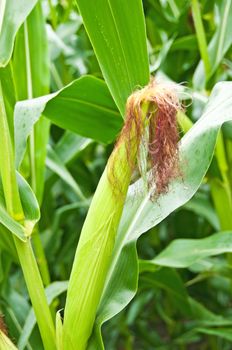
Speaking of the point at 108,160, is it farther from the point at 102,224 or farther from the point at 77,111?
the point at 77,111

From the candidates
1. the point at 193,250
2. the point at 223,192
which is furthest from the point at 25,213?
the point at 223,192

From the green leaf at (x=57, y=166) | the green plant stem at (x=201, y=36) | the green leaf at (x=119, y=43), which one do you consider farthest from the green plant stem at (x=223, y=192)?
the green leaf at (x=119, y=43)

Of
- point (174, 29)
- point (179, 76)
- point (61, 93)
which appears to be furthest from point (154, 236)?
point (61, 93)

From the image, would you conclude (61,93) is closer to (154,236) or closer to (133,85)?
(133,85)

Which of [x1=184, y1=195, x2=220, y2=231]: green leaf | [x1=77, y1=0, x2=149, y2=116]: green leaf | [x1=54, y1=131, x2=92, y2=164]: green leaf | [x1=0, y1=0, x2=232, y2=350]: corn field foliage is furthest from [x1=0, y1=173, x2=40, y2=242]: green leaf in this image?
[x1=184, y1=195, x2=220, y2=231]: green leaf

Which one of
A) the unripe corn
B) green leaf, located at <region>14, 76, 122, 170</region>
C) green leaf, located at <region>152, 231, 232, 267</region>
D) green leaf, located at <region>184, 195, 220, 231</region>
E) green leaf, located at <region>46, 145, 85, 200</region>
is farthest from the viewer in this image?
green leaf, located at <region>184, 195, 220, 231</region>

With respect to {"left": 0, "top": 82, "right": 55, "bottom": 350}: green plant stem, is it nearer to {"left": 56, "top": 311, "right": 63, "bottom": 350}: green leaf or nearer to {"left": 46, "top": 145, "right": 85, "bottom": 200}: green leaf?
{"left": 56, "top": 311, "right": 63, "bottom": 350}: green leaf
